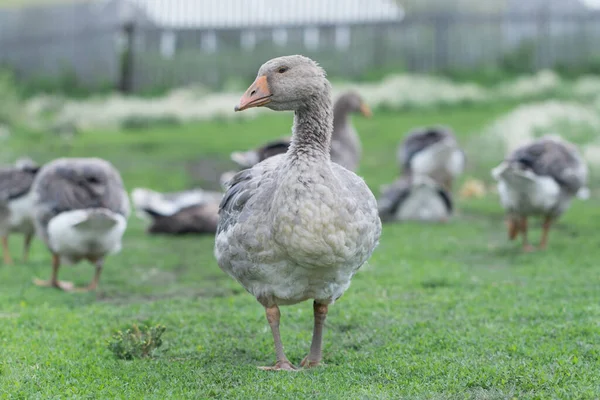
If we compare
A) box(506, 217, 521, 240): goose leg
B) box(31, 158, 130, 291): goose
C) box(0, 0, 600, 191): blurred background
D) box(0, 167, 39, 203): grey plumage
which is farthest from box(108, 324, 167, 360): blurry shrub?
box(0, 0, 600, 191): blurred background

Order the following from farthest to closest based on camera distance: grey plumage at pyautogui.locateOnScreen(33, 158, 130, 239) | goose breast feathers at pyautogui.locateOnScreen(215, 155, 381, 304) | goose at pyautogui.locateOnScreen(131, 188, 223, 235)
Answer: goose at pyautogui.locateOnScreen(131, 188, 223, 235), grey plumage at pyautogui.locateOnScreen(33, 158, 130, 239), goose breast feathers at pyautogui.locateOnScreen(215, 155, 381, 304)

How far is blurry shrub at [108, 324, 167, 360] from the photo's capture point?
247 inches

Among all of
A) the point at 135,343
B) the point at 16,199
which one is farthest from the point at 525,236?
the point at 16,199

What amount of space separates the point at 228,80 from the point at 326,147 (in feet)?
65.4

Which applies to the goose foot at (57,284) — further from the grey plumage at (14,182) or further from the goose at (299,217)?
the goose at (299,217)

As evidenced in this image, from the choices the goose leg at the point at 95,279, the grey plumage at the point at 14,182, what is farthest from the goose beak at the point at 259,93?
the grey plumage at the point at 14,182

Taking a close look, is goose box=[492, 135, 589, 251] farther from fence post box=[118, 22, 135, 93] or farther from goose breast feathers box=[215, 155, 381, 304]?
fence post box=[118, 22, 135, 93]

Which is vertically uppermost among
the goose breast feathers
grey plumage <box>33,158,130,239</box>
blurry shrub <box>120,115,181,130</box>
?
the goose breast feathers

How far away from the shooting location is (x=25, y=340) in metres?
6.70

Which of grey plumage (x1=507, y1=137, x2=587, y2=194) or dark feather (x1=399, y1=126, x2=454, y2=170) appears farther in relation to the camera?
dark feather (x1=399, y1=126, x2=454, y2=170)

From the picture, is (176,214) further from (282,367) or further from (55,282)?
(282,367)

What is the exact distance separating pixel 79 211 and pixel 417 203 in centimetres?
634

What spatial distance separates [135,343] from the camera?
20.5 ft

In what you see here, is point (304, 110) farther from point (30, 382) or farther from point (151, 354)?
point (30, 382)
